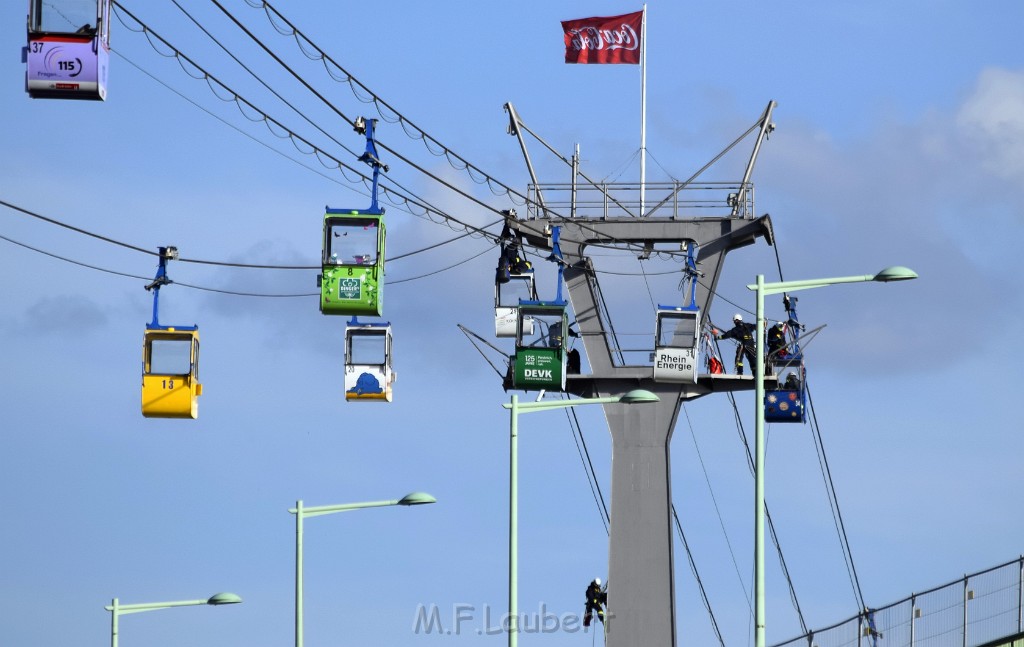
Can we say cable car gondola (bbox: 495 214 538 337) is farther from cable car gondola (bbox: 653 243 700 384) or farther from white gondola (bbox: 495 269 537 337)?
cable car gondola (bbox: 653 243 700 384)

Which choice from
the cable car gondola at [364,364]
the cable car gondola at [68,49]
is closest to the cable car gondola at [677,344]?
the cable car gondola at [364,364]

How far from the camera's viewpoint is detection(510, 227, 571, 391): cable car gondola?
61031 millimetres

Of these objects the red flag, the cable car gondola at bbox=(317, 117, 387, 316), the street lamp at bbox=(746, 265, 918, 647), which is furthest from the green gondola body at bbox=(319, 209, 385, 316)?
the red flag

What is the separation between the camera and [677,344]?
63.3 meters

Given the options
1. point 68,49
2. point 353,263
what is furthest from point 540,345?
point 68,49

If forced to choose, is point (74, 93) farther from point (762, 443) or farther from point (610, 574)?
point (610, 574)

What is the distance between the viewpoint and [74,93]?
1486 inches

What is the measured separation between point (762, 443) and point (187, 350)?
11.8m

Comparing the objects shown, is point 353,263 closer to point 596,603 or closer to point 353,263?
point 353,263

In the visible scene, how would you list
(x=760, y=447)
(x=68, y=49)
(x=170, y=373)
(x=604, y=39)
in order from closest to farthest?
(x=68, y=49), (x=760, y=447), (x=170, y=373), (x=604, y=39)

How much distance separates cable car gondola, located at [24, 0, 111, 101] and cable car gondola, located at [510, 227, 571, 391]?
77.0ft

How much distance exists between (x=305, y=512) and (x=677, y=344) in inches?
449

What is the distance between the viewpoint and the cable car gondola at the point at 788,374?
65562 mm

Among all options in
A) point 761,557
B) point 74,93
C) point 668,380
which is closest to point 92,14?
point 74,93
